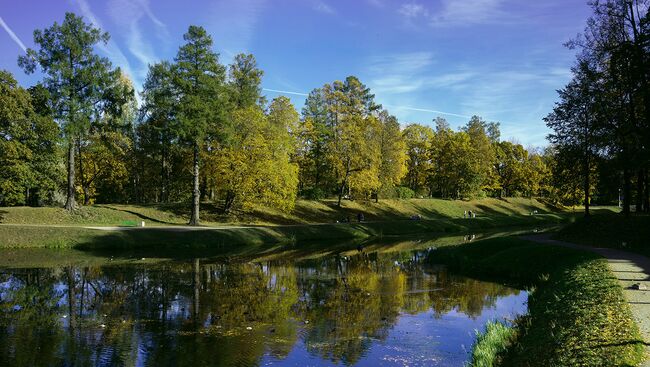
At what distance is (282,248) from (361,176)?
25.4 m

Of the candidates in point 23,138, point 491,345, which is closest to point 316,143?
point 23,138

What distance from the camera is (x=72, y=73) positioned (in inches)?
1583

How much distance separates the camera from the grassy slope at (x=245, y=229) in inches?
1347

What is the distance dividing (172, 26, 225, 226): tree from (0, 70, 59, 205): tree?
10.6 metres

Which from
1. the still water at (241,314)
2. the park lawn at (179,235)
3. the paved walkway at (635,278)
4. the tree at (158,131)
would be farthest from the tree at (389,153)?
the paved walkway at (635,278)

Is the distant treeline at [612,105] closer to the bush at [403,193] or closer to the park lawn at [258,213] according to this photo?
the park lawn at [258,213]

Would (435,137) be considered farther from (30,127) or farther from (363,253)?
(30,127)

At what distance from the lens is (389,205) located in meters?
71.4

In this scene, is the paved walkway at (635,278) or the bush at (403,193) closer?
the paved walkway at (635,278)

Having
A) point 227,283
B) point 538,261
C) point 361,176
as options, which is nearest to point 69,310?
point 227,283

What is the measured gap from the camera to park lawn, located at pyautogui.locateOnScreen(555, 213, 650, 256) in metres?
26.0

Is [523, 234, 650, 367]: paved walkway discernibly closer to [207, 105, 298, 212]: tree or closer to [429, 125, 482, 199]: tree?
[207, 105, 298, 212]: tree

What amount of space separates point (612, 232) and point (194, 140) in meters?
33.0

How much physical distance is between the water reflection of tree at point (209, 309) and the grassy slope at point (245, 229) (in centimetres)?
1014
